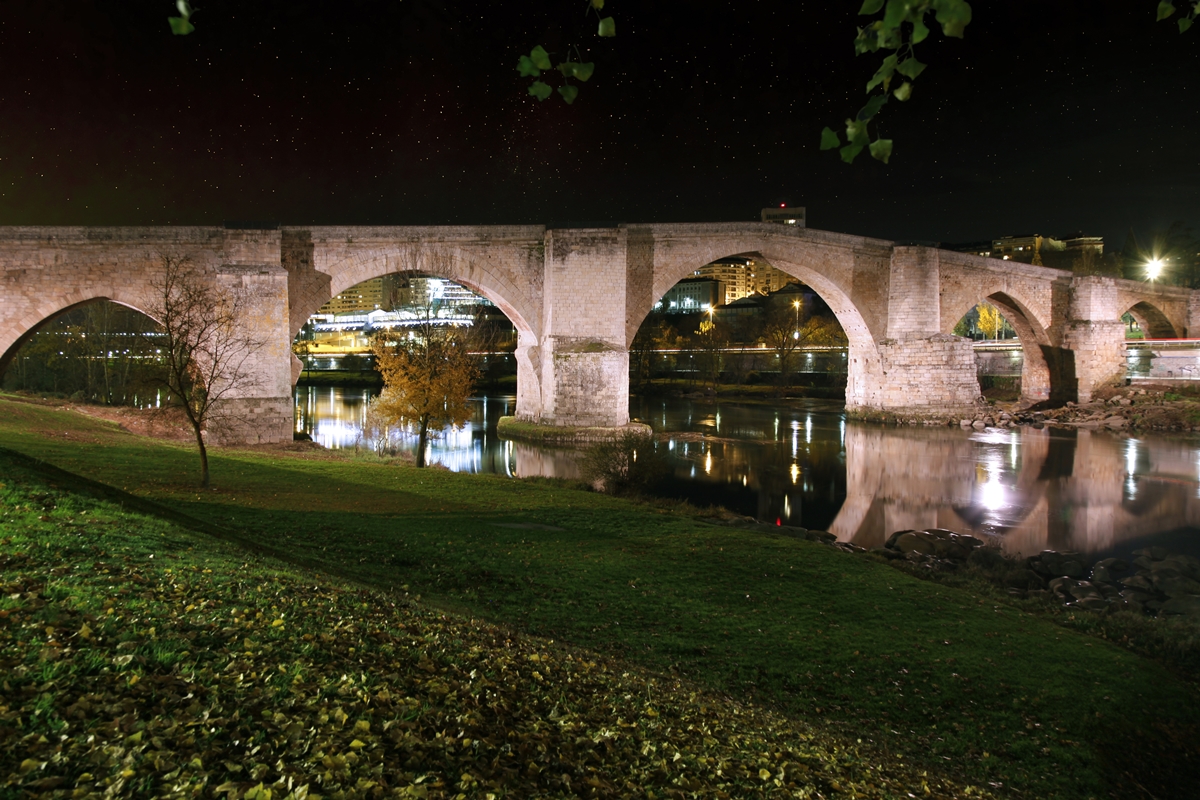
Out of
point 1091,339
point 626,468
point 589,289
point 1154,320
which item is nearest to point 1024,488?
point 626,468

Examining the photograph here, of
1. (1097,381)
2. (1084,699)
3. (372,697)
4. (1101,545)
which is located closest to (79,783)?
(372,697)

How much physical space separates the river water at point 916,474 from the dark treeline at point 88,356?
7.82 metres

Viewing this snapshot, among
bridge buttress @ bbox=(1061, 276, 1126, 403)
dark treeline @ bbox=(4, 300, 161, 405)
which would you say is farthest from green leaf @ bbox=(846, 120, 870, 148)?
bridge buttress @ bbox=(1061, 276, 1126, 403)

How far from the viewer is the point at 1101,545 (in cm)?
1497

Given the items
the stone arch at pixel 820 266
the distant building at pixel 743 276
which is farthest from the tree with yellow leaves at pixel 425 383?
the distant building at pixel 743 276

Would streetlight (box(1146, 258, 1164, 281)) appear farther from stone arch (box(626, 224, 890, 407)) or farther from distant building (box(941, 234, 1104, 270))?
stone arch (box(626, 224, 890, 407))

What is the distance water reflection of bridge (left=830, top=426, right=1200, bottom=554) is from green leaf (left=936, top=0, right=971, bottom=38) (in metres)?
14.3

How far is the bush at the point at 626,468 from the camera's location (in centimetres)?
1755

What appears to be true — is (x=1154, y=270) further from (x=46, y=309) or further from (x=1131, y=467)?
(x=46, y=309)

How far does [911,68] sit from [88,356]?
3810 centimetres

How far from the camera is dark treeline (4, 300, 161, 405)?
3247 centimetres

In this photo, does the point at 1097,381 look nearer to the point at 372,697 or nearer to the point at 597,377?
the point at 597,377

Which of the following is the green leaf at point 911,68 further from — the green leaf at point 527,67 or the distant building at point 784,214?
the distant building at point 784,214

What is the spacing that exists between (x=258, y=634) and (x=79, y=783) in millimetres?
1457
